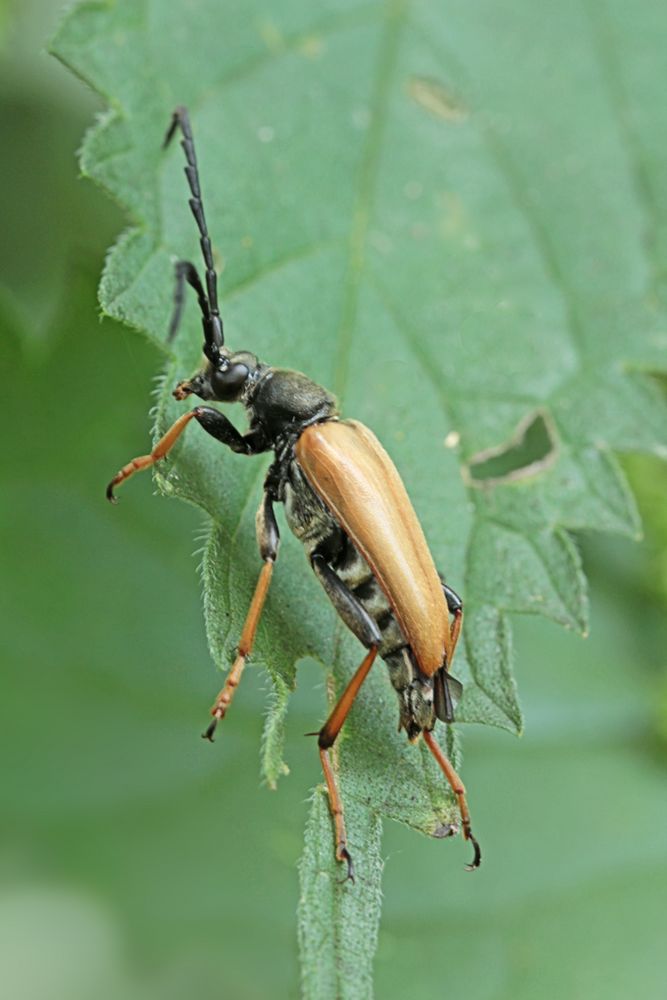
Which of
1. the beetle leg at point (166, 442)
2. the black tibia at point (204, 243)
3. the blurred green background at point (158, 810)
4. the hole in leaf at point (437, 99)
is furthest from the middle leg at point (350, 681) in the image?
the hole in leaf at point (437, 99)

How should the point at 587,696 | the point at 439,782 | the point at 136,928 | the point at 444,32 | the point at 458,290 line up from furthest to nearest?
the point at 587,696
the point at 136,928
the point at 444,32
the point at 458,290
the point at 439,782

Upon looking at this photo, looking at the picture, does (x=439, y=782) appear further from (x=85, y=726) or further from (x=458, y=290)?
(x=85, y=726)

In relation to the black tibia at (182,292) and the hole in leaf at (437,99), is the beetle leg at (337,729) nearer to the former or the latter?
the black tibia at (182,292)

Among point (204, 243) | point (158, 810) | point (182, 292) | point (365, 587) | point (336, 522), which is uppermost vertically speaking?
point (204, 243)

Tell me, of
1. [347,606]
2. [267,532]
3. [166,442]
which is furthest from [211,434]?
[347,606]

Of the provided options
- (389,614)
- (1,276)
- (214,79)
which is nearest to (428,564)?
(389,614)

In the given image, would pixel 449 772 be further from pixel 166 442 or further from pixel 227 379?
pixel 227 379
